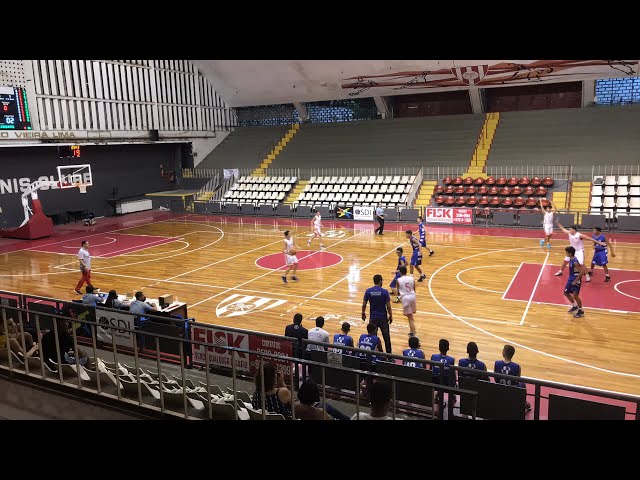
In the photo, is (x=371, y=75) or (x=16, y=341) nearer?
(x=16, y=341)

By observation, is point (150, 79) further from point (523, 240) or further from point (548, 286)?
point (548, 286)

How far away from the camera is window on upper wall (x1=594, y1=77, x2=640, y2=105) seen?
28.4m

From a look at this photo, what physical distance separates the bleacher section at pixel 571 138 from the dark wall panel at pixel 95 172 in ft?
70.4

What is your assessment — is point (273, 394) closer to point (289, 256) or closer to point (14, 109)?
point (289, 256)

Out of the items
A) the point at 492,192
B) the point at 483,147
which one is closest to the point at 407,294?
the point at 492,192

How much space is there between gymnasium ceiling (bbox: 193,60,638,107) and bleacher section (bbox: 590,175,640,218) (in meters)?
5.43

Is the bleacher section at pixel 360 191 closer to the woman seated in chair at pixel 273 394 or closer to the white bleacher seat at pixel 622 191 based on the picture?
the white bleacher seat at pixel 622 191

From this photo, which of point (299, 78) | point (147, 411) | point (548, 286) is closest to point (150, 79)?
point (299, 78)

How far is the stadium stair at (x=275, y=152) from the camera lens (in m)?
34.2

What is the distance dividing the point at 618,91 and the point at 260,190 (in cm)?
2107

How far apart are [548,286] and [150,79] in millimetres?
27326

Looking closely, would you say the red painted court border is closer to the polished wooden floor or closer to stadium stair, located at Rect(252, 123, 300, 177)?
the polished wooden floor

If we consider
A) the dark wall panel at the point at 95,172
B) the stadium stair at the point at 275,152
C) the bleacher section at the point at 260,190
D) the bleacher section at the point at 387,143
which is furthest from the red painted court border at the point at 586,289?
the dark wall panel at the point at 95,172

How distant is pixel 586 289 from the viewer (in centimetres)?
1352
